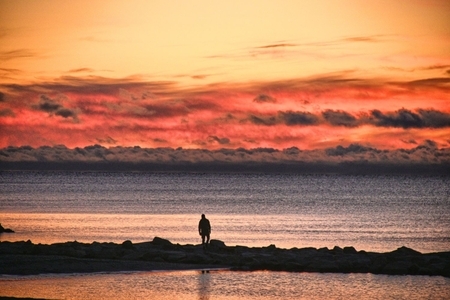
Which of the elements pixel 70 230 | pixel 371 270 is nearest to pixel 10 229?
pixel 70 230

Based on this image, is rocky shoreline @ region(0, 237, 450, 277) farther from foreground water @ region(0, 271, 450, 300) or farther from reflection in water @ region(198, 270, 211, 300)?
reflection in water @ region(198, 270, 211, 300)

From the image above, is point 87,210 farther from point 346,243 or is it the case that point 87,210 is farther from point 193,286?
point 193,286

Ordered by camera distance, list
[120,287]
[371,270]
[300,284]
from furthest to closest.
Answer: [371,270], [300,284], [120,287]

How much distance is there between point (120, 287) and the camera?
29.8 m

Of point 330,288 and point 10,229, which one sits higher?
point 10,229

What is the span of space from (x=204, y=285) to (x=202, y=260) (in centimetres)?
596

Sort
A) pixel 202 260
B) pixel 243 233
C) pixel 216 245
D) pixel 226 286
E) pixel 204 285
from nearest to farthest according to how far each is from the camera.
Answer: pixel 226 286 < pixel 204 285 < pixel 202 260 < pixel 216 245 < pixel 243 233

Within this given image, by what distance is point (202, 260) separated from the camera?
36.8 m

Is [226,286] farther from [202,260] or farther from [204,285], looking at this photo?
[202,260]

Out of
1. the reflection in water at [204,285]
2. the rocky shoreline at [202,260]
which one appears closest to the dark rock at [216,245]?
the rocky shoreline at [202,260]

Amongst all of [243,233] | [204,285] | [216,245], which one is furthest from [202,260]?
[243,233]

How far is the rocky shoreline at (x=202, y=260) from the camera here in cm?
3466

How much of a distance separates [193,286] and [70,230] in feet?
104

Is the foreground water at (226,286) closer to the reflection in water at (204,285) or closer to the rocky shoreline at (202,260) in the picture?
the reflection in water at (204,285)
